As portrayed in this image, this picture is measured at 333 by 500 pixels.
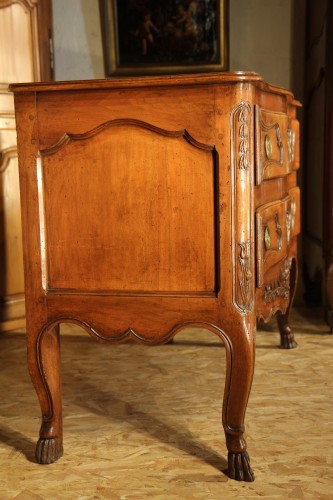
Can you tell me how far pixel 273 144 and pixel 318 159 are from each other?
5.98ft

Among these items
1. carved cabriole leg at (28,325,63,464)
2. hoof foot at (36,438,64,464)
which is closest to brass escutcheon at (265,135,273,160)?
carved cabriole leg at (28,325,63,464)

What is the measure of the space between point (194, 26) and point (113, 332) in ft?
8.04

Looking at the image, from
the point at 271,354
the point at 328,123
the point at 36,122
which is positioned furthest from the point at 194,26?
the point at 36,122

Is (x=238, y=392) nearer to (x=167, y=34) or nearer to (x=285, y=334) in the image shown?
(x=285, y=334)

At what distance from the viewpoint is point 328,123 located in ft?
12.0

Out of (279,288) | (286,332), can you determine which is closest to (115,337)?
(279,288)

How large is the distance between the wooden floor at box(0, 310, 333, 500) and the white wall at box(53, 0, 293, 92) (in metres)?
1.64

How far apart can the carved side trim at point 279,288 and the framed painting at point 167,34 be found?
65.6 inches

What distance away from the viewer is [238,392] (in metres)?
2.13

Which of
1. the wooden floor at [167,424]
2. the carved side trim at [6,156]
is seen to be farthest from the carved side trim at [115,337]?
the carved side trim at [6,156]

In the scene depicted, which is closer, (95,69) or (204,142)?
(204,142)

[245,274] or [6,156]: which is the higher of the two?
[6,156]

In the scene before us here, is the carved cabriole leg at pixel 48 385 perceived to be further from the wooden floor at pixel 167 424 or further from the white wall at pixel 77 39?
the white wall at pixel 77 39

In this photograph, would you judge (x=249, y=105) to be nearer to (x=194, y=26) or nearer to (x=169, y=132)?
(x=169, y=132)
